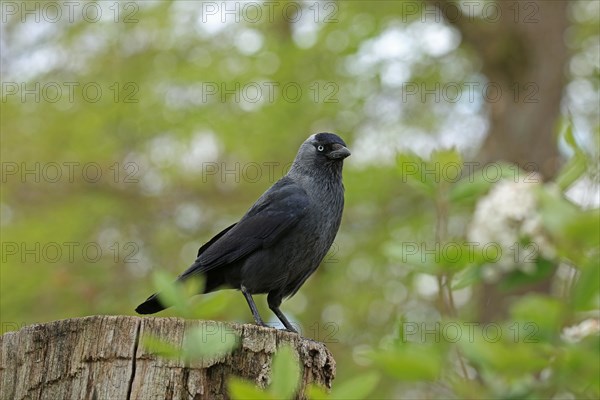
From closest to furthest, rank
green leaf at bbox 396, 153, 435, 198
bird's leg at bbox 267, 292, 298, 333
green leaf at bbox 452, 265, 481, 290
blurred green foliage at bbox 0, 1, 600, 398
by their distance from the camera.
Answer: green leaf at bbox 396, 153, 435, 198, green leaf at bbox 452, 265, 481, 290, bird's leg at bbox 267, 292, 298, 333, blurred green foliage at bbox 0, 1, 600, 398

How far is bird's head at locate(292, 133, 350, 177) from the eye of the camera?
18.0 feet

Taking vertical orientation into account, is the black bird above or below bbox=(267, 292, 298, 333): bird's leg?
above

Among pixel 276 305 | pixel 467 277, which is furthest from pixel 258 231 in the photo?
pixel 467 277

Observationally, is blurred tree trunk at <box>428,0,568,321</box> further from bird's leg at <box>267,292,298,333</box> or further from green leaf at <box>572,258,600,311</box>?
green leaf at <box>572,258,600,311</box>

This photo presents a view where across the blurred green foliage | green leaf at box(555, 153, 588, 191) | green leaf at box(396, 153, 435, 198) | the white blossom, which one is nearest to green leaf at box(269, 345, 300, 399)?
green leaf at box(396, 153, 435, 198)

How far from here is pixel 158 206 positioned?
934cm

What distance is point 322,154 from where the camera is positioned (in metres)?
5.55

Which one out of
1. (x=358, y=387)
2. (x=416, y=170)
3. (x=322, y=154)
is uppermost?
(x=322, y=154)

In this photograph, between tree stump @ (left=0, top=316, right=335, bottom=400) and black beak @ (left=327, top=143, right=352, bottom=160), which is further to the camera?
black beak @ (left=327, top=143, right=352, bottom=160)

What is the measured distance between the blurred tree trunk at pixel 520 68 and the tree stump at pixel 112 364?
283 inches

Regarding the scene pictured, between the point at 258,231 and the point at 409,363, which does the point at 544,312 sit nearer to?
the point at 409,363

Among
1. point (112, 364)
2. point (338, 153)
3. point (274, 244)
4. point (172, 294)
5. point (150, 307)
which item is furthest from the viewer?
point (338, 153)

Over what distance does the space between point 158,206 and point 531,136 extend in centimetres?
427

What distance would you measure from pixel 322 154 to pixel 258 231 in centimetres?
83
